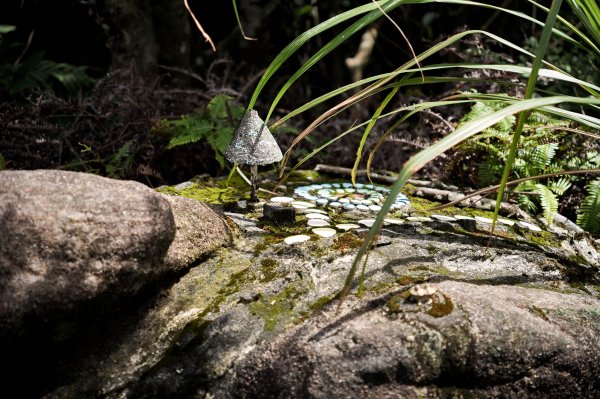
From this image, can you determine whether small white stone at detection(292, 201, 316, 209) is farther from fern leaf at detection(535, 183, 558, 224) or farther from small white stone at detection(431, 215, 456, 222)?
fern leaf at detection(535, 183, 558, 224)

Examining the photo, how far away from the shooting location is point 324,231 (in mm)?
2186

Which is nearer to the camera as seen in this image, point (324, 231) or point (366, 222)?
point (324, 231)

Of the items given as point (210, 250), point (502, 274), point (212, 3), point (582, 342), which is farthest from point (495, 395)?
point (212, 3)

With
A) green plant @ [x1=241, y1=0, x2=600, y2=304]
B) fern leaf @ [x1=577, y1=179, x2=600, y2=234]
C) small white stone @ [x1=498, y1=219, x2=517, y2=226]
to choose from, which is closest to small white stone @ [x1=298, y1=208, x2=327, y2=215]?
green plant @ [x1=241, y1=0, x2=600, y2=304]

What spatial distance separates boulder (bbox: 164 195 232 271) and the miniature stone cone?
301 millimetres

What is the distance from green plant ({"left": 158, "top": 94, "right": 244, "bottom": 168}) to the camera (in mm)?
3496

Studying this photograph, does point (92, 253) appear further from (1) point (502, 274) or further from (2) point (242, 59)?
(2) point (242, 59)

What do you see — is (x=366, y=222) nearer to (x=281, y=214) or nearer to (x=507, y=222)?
(x=281, y=214)

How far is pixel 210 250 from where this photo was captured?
1.96 meters

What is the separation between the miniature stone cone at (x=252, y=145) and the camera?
229 centimetres

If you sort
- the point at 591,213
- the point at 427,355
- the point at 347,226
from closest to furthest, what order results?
1. the point at 427,355
2. the point at 347,226
3. the point at 591,213

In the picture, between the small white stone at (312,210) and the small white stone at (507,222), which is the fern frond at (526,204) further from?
the small white stone at (312,210)

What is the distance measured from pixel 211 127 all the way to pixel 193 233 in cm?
185

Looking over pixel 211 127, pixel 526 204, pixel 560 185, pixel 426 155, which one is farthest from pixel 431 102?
pixel 211 127
